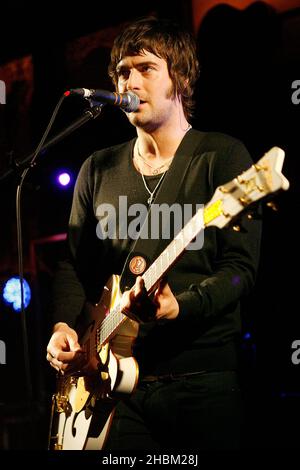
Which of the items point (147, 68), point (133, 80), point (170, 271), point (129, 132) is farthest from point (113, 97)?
point (129, 132)

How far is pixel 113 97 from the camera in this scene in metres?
2.36

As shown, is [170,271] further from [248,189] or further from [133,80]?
[133,80]

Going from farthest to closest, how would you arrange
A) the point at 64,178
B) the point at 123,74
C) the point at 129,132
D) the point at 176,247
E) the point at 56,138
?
1. the point at 64,178
2. the point at 129,132
3. the point at 123,74
4. the point at 56,138
5. the point at 176,247

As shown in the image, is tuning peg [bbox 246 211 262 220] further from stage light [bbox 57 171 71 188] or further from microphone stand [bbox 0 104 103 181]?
stage light [bbox 57 171 71 188]

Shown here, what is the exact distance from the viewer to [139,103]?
256 centimetres

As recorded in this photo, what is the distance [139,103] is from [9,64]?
11.7 feet

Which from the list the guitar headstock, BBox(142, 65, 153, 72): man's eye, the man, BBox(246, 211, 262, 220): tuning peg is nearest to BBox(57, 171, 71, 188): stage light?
the man

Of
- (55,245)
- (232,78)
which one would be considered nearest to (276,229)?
(232,78)

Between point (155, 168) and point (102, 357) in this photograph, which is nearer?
point (102, 357)

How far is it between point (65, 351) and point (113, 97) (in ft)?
3.64
